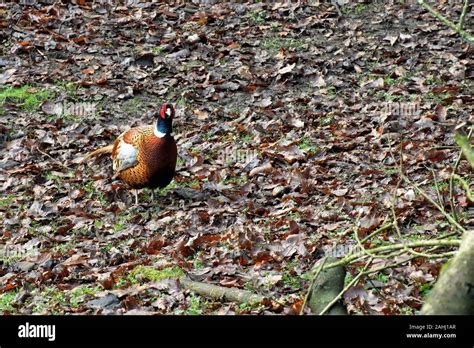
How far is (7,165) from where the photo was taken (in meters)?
8.68

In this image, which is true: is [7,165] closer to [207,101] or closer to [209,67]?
[207,101]

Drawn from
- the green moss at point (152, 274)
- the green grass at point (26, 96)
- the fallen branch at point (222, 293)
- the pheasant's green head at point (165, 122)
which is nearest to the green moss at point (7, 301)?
the green moss at point (152, 274)

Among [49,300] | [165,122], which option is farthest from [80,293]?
[165,122]

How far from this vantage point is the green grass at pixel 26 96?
10.1 meters

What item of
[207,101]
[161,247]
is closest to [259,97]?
[207,101]

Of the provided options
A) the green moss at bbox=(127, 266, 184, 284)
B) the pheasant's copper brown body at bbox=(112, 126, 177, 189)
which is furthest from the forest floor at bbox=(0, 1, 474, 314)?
the pheasant's copper brown body at bbox=(112, 126, 177, 189)

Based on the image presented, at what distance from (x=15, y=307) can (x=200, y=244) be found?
1.52 m

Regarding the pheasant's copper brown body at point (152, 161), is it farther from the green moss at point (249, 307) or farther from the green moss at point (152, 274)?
the green moss at point (249, 307)

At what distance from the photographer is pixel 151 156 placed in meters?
7.49

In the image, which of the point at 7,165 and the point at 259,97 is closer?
the point at 7,165

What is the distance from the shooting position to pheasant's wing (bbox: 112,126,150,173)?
24.9ft

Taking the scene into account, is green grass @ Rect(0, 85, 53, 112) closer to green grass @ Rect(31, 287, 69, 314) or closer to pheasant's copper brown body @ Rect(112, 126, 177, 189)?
pheasant's copper brown body @ Rect(112, 126, 177, 189)

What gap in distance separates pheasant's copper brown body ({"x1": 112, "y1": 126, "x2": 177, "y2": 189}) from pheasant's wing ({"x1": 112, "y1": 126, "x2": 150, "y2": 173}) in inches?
0.4

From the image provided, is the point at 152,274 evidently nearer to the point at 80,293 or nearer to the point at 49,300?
the point at 80,293
